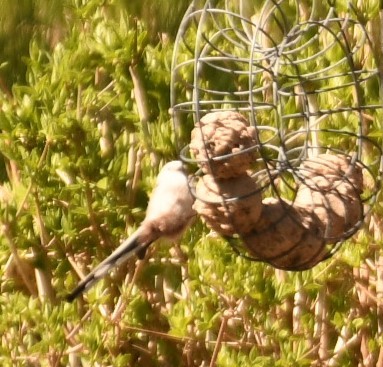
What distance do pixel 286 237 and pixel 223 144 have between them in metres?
0.18

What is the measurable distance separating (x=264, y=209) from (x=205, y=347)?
944 mm

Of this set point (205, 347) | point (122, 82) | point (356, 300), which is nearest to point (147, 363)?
point (205, 347)

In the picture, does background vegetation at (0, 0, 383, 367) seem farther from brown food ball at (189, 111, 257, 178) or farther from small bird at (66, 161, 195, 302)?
brown food ball at (189, 111, 257, 178)

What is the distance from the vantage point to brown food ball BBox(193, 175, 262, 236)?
1.35 m

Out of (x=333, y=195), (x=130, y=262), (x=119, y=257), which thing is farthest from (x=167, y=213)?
(x=130, y=262)

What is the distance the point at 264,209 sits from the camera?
1435mm

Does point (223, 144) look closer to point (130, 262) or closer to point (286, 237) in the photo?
point (286, 237)

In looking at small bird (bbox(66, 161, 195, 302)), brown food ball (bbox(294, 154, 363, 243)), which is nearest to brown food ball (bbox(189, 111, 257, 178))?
brown food ball (bbox(294, 154, 363, 243))

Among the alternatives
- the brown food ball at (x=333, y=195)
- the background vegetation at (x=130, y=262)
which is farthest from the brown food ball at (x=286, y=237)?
the background vegetation at (x=130, y=262)

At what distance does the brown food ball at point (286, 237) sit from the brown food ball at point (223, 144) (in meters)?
0.10

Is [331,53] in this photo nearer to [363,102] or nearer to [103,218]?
[363,102]

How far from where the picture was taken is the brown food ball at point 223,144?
1336 millimetres

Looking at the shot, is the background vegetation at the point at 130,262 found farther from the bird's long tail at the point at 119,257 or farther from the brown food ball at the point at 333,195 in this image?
the brown food ball at the point at 333,195

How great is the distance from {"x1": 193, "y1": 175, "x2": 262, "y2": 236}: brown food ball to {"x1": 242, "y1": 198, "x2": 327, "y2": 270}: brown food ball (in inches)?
1.1
